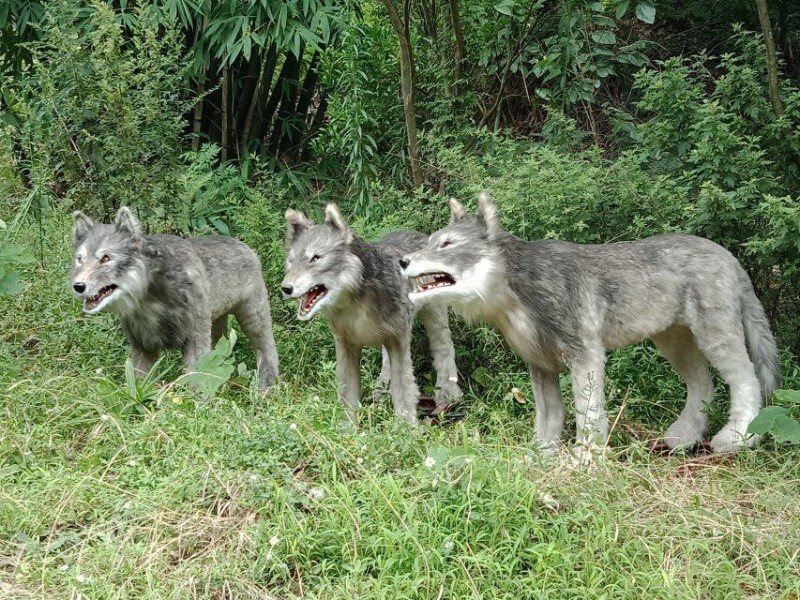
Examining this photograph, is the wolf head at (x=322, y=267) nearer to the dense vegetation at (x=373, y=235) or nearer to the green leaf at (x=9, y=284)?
the dense vegetation at (x=373, y=235)

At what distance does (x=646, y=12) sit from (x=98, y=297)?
17.0 feet

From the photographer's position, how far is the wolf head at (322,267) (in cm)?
721

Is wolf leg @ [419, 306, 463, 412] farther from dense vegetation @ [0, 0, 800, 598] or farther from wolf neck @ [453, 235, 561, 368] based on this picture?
wolf neck @ [453, 235, 561, 368]

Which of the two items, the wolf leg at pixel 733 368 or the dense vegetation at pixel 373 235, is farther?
the wolf leg at pixel 733 368

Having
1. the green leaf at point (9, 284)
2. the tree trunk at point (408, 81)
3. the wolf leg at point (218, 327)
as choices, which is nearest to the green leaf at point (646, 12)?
the tree trunk at point (408, 81)

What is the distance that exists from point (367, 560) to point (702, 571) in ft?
5.23

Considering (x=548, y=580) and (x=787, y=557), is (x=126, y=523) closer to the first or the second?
(x=548, y=580)

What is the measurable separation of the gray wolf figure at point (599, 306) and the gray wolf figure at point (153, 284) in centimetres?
182

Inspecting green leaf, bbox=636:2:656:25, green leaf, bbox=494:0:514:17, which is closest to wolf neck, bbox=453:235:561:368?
green leaf, bbox=636:2:656:25

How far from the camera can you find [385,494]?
5.41m

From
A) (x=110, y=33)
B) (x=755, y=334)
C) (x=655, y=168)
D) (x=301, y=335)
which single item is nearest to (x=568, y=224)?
(x=655, y=168)

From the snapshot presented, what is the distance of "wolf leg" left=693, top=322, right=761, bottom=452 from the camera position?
702 centimetres

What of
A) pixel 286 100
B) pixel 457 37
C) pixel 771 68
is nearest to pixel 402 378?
pixel 771 68

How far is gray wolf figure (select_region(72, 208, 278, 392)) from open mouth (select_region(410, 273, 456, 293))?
1907mm
